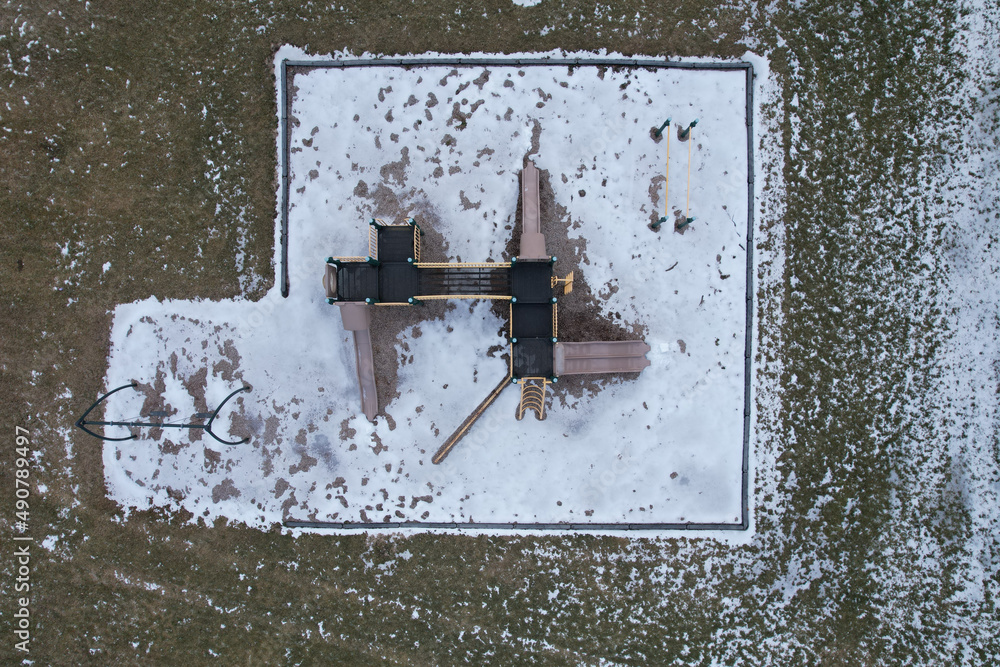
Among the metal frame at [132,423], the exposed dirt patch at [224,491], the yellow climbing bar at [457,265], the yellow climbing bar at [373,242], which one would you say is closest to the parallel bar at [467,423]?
the yellow climbing bar at [457,265]

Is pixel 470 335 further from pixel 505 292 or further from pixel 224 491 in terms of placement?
pixel 224 491

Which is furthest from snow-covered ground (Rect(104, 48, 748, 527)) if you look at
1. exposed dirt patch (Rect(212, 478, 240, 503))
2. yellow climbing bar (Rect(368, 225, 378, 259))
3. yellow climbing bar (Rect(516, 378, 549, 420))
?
yellow climbing bar (Rect(368, 225, 378, 259))

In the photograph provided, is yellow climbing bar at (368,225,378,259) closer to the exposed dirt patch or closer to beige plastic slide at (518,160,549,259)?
beige plastic slide at (518,160,549,259)

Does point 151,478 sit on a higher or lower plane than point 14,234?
lower

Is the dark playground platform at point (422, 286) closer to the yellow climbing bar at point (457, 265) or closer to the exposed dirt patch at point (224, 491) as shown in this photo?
the yellow climbing bar at point (457, 265)

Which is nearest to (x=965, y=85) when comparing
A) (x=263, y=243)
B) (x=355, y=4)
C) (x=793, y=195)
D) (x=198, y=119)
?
(x=793, y=195)

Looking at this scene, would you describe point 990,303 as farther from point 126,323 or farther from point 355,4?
point 126,323

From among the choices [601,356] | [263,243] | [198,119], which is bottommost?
[601,356]
